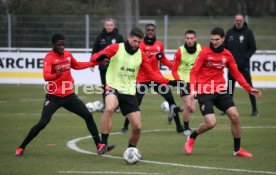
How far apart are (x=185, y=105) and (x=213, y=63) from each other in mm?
2724

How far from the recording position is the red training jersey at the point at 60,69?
41.0ft

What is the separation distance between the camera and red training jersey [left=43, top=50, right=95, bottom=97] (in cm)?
1251

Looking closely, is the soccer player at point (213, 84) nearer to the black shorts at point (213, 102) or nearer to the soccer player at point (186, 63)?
the black shorts at point (213, 102)

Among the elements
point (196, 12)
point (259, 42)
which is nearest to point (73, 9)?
point (259, 42)

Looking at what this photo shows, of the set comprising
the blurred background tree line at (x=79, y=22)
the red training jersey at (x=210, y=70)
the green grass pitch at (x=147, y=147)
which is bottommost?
the green grass pitch at (x=147, y=147)

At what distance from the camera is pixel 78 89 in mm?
26094

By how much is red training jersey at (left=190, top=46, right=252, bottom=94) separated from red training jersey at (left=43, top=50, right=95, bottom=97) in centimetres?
173

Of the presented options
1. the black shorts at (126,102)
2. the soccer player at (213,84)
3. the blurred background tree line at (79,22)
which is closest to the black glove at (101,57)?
the black shorts at (126,102)

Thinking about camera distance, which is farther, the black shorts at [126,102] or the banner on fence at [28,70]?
the banner on fence at [28,70]

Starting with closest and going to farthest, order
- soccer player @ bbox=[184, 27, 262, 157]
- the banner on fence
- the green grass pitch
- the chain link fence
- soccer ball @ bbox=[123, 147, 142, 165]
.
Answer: the green grass pitch < soccer ball @ bbox=[123, 147, 142, 165] < soccer player @ bbox=[184, 27, 262, 157] < the banner on fence < the chain link fence

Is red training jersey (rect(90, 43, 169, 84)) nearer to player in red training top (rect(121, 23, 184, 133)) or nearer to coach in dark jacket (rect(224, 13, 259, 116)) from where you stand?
player in red training top (rect(121, 23, 184, 133))

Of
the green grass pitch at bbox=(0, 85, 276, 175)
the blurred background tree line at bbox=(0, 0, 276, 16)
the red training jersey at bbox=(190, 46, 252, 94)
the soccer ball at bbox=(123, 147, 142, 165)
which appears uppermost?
the blurred background tree line at bbox=(0, 0, 276, 16)

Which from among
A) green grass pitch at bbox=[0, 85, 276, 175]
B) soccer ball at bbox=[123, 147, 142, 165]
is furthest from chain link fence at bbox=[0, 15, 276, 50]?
soccer ball at bbox=[123, 147, 142, 165]

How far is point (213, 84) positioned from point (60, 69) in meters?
2.53
